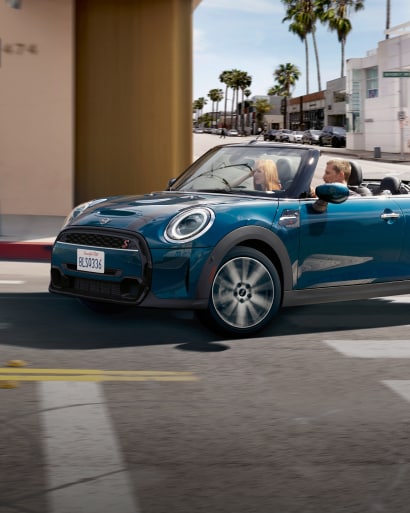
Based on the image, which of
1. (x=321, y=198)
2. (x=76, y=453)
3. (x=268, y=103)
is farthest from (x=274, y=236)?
(x=268, y=103)

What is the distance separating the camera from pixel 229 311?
7.03 m

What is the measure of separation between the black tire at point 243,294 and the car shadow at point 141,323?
0.14m

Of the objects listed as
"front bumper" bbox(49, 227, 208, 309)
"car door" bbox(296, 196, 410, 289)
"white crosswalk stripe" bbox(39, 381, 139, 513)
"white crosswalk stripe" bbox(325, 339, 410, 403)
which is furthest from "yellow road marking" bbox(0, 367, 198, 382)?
"car door" bbox(296, 196, 410, 289)

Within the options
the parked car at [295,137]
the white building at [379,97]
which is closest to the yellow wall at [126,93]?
the white building at [379,97]

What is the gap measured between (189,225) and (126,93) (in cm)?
1184

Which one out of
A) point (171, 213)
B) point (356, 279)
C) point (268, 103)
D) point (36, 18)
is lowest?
point (356, 279)

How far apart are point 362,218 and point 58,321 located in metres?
2.43

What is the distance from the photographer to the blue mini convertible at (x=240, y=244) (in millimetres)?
6801

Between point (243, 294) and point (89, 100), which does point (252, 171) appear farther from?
point (89, 100)

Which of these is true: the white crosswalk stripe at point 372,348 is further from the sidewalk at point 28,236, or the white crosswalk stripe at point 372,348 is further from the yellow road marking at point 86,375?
the sidewalk at point 28,236

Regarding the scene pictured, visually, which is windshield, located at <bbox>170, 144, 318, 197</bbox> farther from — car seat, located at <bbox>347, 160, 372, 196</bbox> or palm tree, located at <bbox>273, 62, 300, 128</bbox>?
palm tree, located at <bbox>273, 62, 300, 128</bbox>

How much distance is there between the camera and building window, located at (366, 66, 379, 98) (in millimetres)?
68188

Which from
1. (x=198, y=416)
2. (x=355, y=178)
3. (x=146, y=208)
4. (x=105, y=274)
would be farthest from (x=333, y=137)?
(x=198, y=416)

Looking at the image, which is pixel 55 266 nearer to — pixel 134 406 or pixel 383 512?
pixel 134 406
